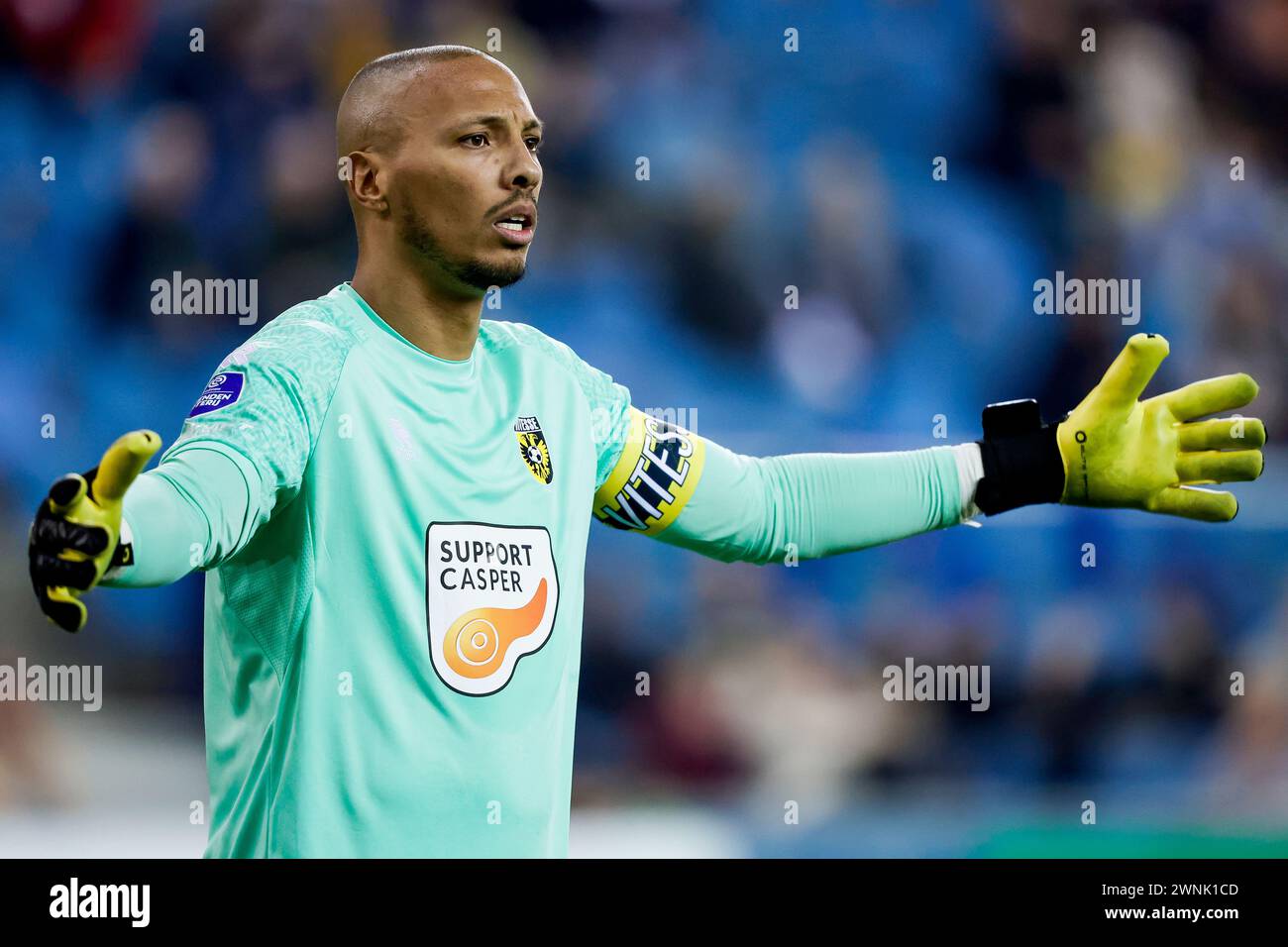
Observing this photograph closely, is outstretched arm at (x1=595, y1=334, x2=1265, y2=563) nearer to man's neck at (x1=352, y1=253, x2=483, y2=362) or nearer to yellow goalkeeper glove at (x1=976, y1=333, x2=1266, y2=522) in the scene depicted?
yellow goalkeeper glove at (x1=976, y1=333, x2=1266, y2=522)

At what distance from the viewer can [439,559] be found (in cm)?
235

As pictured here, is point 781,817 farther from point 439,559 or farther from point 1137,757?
point 439,559

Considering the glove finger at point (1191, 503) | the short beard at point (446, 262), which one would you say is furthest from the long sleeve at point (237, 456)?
the glove finger at point (1191, 503)

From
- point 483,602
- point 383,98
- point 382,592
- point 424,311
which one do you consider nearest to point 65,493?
point 382,592

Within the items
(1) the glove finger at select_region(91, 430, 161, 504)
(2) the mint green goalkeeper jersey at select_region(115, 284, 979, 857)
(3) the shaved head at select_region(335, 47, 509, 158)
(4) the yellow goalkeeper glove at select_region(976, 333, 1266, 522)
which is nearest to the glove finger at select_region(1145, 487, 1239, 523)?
(4) the yellow goalkeeper glove at select_region(976, 333, 1266, 522)

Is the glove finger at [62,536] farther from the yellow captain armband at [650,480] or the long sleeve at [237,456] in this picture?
the yellow captain armband at [650,480]

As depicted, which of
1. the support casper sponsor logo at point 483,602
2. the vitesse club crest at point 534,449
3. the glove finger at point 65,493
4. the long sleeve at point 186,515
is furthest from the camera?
the vitesse club crest at point 534,449

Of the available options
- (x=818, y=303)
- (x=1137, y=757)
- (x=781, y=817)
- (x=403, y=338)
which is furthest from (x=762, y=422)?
(x=403, y=338)

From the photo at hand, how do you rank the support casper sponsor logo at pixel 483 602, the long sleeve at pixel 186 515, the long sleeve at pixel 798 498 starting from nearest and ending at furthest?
the long sleeve at pixel 186 515 → the support casper sponsor logo at pixel 483 602 → the long sleeve at pixel 798 498

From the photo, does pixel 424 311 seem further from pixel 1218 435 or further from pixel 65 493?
pixel 1218 435

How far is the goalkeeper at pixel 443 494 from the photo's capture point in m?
2.23

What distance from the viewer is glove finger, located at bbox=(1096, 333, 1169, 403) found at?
2.68 meters

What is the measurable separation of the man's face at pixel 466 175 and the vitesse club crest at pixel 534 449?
0.83ft

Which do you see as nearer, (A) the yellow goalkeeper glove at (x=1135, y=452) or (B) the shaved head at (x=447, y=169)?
(B) the shaved head at (x=447, y=169)
